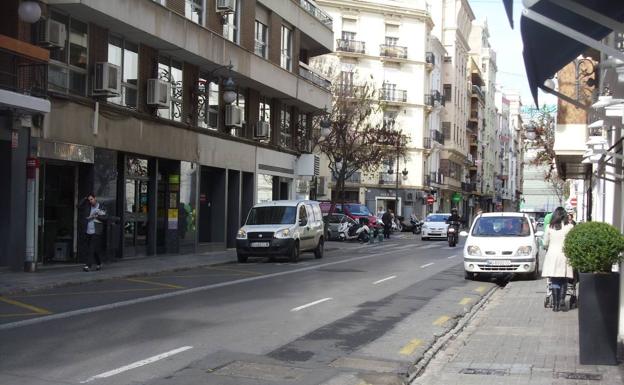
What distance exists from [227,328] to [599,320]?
4.91 meters

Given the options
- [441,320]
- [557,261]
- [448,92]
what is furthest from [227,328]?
[448,92]

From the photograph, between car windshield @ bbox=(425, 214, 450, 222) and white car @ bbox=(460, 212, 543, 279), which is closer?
white car @ bbox=(460, 212, 543, 279)

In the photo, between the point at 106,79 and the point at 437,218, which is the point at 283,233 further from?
the point at 437,218

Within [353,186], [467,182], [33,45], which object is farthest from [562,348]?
[467,182]

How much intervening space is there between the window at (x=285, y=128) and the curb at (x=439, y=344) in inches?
828

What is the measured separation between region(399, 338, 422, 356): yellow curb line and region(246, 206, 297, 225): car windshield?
1403 cm

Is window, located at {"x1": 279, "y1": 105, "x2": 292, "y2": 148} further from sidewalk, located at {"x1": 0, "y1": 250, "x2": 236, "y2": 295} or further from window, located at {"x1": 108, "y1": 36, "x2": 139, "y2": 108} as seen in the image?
window, located at {"x1": 108, "y1": 36, "x2": 139, "y2": 108}

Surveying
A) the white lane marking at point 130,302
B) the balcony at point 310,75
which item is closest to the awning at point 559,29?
the white lane marking at point 130,302

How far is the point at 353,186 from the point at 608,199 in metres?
51.8

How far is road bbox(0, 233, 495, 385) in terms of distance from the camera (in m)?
7.71

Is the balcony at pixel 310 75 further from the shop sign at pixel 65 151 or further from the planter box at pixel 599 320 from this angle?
the planter box at pixel 599 320

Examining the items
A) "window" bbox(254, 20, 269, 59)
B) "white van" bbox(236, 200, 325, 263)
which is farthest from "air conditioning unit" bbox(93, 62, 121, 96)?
"window" bbox(254, 20, 269, 59)

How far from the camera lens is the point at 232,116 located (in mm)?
28203

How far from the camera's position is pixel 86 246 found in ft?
60.0
